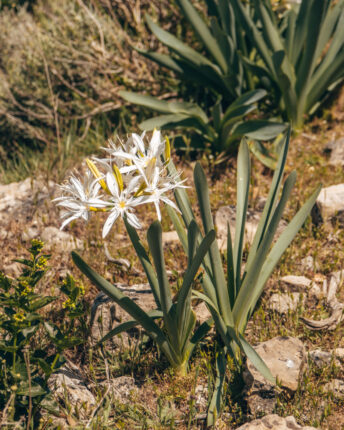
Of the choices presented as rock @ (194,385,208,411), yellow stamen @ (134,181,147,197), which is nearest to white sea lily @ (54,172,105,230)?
yellow stamen @ (134,181,147,197)

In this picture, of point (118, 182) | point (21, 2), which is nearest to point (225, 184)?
point (118, 182)

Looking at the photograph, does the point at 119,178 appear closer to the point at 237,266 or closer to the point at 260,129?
the point at 237,266

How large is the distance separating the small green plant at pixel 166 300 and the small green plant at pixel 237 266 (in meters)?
0.13

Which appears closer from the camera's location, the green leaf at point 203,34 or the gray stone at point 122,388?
the gray stone at point 122,388

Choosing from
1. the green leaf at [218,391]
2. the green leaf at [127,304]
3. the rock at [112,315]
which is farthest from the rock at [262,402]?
the rock at [112,315]

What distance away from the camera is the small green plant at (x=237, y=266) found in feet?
5.97

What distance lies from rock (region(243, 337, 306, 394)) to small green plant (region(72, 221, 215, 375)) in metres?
0.27

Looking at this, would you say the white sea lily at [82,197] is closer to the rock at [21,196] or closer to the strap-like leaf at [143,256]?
the strap-like leaf at [143,256]

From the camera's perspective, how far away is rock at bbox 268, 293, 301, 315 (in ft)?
7.39

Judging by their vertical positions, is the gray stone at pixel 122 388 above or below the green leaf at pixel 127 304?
below

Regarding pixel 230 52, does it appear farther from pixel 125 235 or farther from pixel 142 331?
pixel 142 331

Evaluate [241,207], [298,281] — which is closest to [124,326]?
[241,207]

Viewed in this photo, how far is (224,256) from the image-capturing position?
261 cm

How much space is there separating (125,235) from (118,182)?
1497mm
